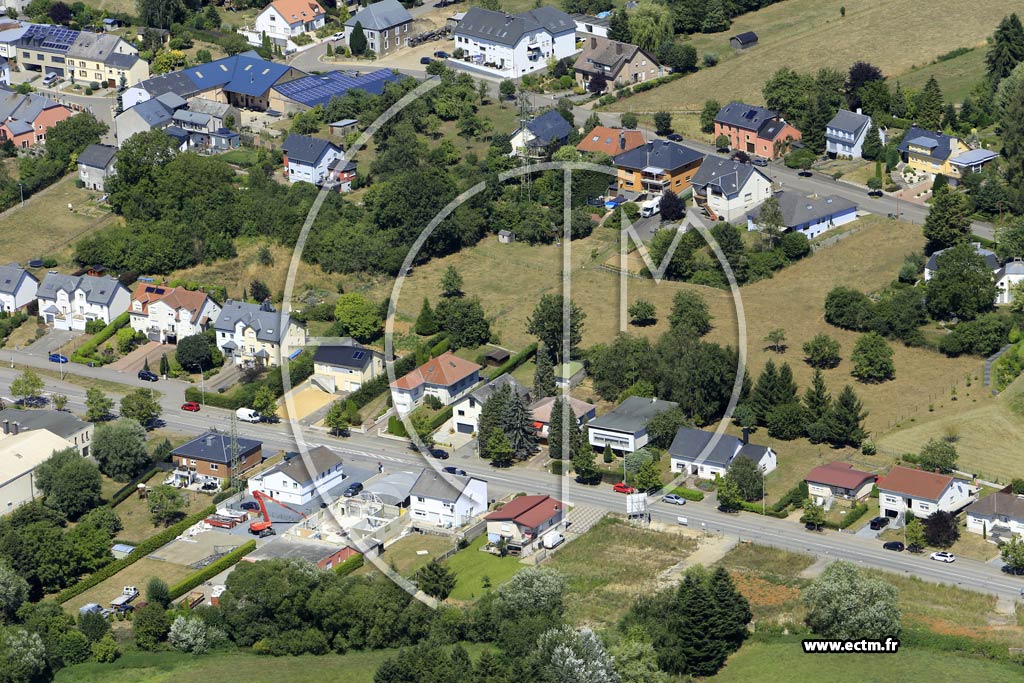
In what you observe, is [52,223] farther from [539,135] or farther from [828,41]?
[828,41]

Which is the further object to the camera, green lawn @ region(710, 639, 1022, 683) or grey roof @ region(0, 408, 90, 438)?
grey roof @ region(0, 408, 90, 438)

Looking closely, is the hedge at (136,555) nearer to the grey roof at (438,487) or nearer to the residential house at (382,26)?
the grey roof at (438,487)

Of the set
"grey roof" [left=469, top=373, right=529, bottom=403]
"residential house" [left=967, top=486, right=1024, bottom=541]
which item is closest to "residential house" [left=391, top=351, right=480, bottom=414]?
"grey roof" [left=469, top=373, right=529, bottom=403]

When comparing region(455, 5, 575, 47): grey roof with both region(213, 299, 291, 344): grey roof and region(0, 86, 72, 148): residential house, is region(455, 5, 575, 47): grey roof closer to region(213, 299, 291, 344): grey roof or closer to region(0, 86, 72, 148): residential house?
region(0, 86, 72, 148): residential house

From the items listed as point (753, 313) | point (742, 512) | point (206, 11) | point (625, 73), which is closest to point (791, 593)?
point (742, 512)

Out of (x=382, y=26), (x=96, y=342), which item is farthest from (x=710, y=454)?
(x=382, y=26)

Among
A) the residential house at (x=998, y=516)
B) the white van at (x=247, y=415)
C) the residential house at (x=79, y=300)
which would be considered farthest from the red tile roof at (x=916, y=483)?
the residential house at (x=79, y=300)
